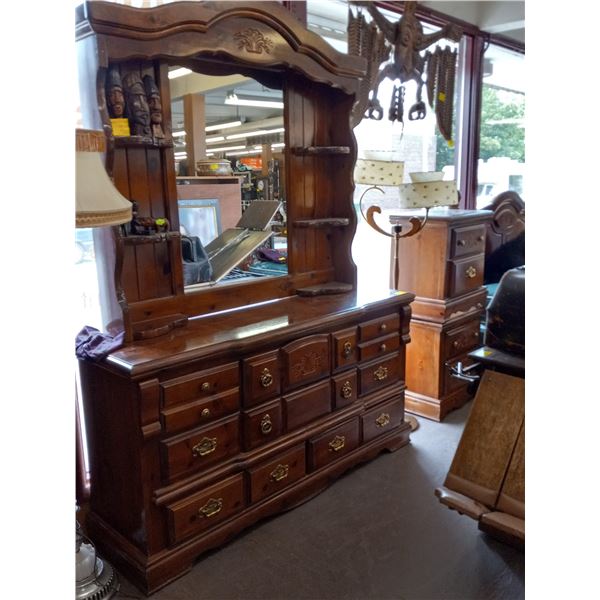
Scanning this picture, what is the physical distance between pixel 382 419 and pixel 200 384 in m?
1.13

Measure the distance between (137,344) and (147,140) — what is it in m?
0.72

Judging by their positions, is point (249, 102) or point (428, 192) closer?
point (249, 102)

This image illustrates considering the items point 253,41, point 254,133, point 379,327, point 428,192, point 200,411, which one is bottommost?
point 200,411

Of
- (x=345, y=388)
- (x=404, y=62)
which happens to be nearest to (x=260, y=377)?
(x=345, y=388)

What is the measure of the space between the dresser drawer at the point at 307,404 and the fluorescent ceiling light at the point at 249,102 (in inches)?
47.6

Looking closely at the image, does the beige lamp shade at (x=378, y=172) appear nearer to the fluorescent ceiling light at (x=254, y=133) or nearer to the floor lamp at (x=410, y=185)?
the floor lamp at (x=410, y=185)

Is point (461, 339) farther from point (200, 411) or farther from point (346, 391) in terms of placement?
point (200, 411)

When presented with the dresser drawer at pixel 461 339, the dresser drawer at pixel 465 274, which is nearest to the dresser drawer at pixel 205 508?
the dresser drawer at pixel 461 339

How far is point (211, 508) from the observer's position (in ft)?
6.46

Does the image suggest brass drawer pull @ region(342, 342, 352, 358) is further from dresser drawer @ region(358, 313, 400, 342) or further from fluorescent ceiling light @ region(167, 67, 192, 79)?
fluorescent ceiling light @ region(167, 67, 192, 79)

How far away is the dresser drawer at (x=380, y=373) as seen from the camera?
2.53 meters
